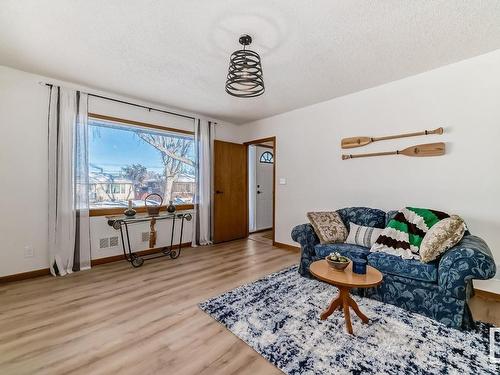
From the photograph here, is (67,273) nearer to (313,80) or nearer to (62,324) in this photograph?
(62,324)

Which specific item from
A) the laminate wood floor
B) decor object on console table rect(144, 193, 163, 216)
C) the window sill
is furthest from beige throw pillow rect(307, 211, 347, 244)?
the window sill

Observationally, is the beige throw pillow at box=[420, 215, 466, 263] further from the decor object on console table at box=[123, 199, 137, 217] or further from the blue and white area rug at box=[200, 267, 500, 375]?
the decor object on console table at box=[123, 199, 137, 217]

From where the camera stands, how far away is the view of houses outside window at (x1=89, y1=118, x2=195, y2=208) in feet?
11.9

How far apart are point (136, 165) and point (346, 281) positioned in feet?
11.7

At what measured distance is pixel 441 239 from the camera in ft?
7.34

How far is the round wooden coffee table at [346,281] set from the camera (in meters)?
1.90

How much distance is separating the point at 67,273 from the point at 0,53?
269cm

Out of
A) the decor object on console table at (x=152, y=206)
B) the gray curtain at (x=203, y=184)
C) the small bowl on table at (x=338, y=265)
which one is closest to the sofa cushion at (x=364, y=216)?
the small bowl on table at (x=338, y=265)

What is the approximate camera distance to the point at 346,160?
3.69m

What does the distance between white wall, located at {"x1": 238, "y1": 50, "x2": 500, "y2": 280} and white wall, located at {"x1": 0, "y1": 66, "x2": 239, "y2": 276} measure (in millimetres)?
3662

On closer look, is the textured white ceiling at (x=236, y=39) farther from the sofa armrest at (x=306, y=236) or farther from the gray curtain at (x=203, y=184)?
the sofa armrest at (x=306, y=236)

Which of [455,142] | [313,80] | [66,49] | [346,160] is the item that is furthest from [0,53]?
[455,142]

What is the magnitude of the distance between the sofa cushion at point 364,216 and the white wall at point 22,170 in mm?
4061

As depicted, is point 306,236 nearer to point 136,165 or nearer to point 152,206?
point 152,206
